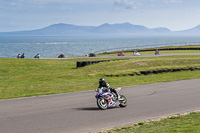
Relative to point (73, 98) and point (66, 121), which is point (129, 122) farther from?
point (73, 98)

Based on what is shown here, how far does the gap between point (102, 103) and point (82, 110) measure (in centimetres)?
90

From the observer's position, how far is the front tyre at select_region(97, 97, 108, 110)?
1219cm

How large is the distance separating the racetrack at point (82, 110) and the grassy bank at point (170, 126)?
2.47 feet

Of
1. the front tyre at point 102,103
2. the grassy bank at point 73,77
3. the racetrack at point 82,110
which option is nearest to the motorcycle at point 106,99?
the front tyre at point 102,103

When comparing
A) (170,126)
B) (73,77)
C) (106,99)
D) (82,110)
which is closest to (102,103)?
(106,99)

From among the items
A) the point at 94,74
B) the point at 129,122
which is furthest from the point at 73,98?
the point at 94,74

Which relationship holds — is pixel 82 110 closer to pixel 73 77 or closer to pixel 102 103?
pixel 102 103

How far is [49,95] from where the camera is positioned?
16391 millimetres

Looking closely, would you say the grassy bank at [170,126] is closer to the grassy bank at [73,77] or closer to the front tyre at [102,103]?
the front tyre at [102,103]

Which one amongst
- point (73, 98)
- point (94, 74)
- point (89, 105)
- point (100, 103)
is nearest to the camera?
Result: point (100, 103)

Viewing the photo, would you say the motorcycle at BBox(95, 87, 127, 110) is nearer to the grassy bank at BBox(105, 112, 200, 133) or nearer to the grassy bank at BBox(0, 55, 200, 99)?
the grassy bank at BBox(105, 112, 200, 133)

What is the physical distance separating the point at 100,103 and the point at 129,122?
2280 mm

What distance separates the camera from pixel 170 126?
895cm

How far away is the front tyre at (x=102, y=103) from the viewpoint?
12192 millimetres
